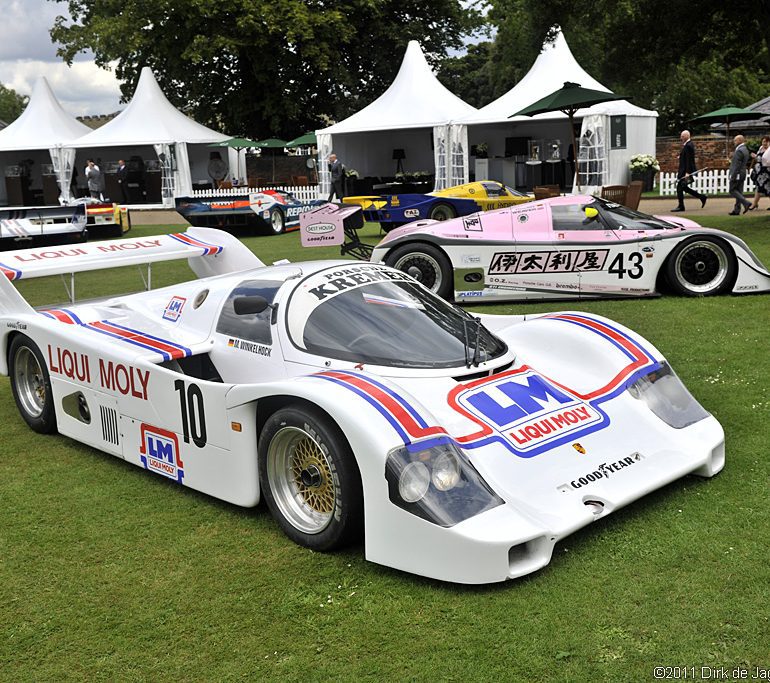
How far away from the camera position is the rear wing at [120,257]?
6496 millimetres

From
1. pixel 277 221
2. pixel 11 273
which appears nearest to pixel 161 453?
pixel 11 273

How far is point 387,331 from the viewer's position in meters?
4.90

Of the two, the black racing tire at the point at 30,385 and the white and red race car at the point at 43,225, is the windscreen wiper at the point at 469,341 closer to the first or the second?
the black racing tire at the point at 30,385

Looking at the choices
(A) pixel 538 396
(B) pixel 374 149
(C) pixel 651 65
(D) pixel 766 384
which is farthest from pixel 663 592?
(B) pixel 374 149

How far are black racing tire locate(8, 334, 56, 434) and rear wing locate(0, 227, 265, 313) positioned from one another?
33 cm

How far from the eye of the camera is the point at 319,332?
493 cm

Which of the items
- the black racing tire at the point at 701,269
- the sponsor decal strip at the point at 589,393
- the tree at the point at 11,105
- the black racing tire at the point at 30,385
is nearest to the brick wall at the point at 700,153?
the black racing tire at the point at 701,269

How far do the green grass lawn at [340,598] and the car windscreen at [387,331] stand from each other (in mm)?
987

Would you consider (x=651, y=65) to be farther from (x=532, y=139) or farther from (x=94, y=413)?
(x=94, y=413)

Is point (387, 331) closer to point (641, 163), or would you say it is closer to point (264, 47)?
point (641, 163)

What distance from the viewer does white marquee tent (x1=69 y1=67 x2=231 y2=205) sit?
1203 inches

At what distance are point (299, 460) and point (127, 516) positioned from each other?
1.10m

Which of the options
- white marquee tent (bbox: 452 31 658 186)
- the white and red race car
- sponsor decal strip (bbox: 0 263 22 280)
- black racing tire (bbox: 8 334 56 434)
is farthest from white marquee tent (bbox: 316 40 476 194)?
black racing tire (bbox: 8 334 56 434)

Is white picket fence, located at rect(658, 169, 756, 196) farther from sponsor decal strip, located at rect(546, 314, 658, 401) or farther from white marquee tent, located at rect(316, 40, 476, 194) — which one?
sponsor decal strip, located at rect(546, 314, 658, 401)
